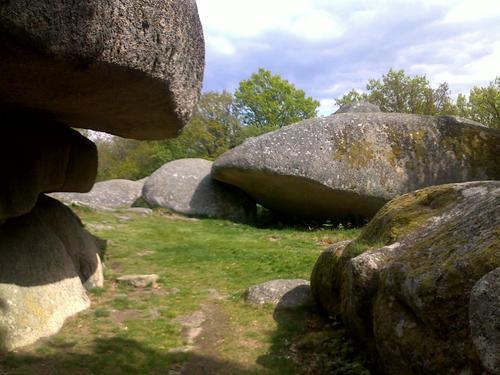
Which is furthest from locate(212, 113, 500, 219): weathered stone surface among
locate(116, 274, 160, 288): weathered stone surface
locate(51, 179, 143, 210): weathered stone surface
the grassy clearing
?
locate(116, 274, 160, 288): weathered stone surface

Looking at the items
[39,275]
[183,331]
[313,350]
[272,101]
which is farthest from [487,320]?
[272,101]

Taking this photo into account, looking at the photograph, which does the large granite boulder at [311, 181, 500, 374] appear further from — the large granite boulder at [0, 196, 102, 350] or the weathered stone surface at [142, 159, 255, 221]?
the weathered stone surface at [142, 159, 255, 221]

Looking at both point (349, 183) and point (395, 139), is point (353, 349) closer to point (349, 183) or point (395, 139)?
point (349, 183)

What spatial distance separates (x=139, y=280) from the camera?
812 cm

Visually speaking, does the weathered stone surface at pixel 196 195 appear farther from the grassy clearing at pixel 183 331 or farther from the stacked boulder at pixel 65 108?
the stacked boulder at pixel 65 108

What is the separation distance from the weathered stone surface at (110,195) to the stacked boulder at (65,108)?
8585 millimetres

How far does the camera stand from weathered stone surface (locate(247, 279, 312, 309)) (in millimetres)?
6801

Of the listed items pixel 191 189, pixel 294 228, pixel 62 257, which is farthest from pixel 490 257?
pixel 191 189

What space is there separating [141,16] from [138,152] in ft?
116

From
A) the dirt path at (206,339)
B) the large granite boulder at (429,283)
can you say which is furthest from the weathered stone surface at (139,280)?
the large granite boulder at (429,283)

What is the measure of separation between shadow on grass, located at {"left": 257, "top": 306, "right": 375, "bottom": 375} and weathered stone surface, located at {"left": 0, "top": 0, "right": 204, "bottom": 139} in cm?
278

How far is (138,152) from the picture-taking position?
38844mm

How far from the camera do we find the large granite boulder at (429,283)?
3162mm

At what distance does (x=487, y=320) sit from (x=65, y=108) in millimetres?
4698
